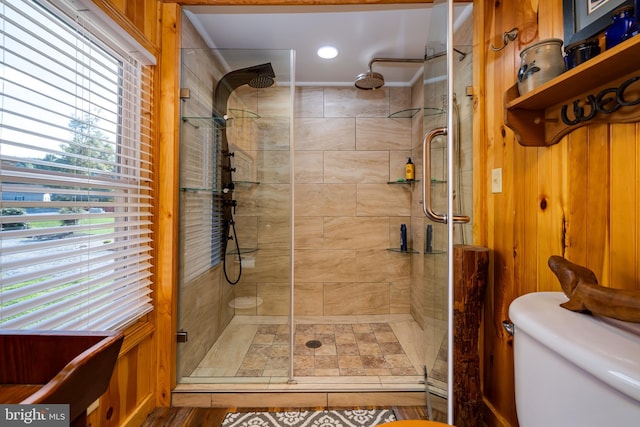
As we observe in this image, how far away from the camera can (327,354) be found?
185 cm

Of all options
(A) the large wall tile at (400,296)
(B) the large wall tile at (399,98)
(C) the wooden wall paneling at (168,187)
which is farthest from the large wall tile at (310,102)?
(A) the large wall tile at (400,296)

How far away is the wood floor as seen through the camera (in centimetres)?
132

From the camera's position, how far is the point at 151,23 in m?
1.40

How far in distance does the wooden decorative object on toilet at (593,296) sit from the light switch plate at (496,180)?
0.63 m

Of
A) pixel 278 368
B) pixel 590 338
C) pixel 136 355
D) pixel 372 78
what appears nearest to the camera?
pixel 590 338

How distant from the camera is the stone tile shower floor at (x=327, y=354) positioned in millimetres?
1594

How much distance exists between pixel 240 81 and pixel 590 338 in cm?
195

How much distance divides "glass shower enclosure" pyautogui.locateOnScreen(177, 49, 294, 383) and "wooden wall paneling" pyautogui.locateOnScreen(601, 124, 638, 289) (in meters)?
1.36

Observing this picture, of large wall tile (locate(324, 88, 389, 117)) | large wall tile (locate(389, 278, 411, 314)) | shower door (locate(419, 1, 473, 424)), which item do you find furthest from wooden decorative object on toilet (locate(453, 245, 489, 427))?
large wall tile (locate(324, 88, 389, 117))

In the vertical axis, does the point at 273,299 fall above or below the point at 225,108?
below

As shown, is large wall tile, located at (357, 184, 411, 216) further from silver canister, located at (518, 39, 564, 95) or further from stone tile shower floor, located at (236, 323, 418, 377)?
silver canister, located at (518, 39, 564, 95)

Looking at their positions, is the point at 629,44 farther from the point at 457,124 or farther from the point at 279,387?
the point at 279,387

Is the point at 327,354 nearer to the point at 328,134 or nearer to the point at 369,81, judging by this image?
→ the point at 328,134

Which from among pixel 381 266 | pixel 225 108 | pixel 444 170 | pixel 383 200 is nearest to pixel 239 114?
pixel 225 108
